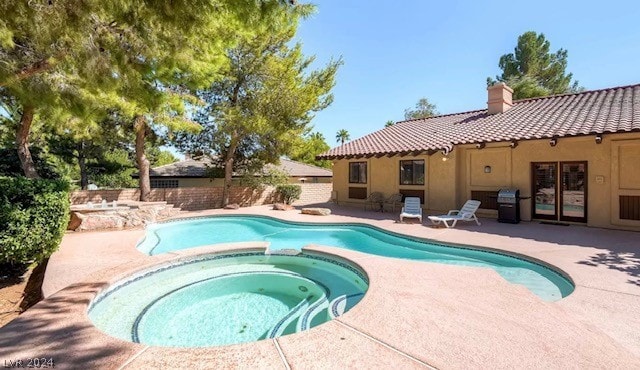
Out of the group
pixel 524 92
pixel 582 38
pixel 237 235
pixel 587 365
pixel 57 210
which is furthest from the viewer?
pixel 524 92

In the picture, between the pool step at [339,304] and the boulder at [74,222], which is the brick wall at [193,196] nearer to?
the boulder at [74,222]

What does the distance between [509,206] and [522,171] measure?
66.6 inches

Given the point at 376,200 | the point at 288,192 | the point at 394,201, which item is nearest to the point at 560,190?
the point at 394,201

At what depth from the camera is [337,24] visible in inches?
570

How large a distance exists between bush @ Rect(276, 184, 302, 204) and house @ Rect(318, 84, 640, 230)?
4204 mm

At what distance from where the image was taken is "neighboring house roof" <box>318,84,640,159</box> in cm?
1066

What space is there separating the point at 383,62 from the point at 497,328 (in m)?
20.4

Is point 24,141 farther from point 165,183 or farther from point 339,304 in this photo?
point 339,304

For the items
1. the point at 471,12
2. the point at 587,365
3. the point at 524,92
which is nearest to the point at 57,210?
the point at 587,365

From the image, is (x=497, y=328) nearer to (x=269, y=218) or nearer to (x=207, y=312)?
(x=207, y=312)

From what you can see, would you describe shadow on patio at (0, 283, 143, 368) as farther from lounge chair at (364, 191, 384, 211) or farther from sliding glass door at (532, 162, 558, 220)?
sliding glass door at (532, 162, 558, 220)

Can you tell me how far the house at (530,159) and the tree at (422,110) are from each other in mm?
33310

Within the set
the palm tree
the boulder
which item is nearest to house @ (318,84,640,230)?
the boulder

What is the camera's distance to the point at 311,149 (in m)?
26.8
